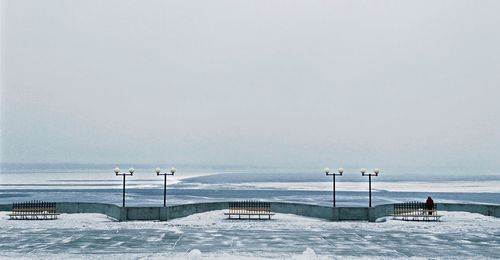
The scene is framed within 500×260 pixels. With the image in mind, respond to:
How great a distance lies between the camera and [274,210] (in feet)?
106

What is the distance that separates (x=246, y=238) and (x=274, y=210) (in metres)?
11.1

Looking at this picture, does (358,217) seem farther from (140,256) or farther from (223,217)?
(140,256)

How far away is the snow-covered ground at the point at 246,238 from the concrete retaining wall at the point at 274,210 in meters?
0.73

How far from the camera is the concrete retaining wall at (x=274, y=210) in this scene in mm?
27703

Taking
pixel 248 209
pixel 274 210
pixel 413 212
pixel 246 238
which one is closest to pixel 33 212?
pixel 248 209

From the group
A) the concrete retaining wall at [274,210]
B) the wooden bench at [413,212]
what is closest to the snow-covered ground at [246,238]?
the concrete retaining wall at [274,210]

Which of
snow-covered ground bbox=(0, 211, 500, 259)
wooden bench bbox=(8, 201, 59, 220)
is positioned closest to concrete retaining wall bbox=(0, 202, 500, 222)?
snow-covered ground bbox=(0, 211, 500, 259)

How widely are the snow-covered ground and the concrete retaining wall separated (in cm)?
73

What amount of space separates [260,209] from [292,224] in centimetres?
320

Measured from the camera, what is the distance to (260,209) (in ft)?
95.9

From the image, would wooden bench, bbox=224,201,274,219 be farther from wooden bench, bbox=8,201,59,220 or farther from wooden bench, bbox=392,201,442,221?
wooden bench, bbox=8,201,59,220

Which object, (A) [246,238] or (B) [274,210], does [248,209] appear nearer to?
(B) [274,210]

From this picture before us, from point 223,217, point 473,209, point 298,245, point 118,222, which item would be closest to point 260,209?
point 223,217

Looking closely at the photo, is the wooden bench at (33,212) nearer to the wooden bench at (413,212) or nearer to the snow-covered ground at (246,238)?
the snow-covered ground at (246,238)
